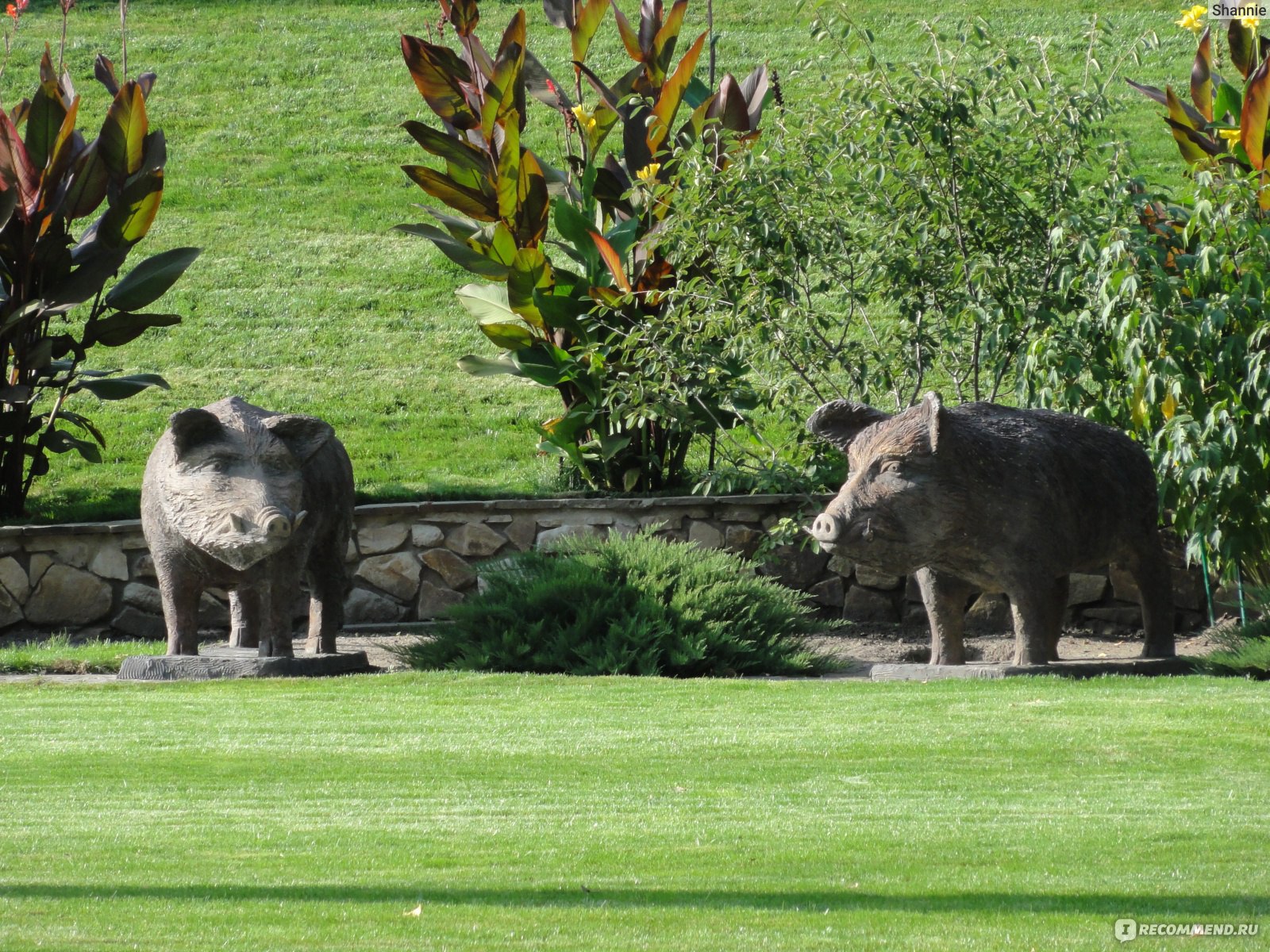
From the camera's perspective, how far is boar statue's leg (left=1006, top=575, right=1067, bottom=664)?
932cm

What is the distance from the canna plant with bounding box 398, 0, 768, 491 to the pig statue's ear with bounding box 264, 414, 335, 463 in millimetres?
2282

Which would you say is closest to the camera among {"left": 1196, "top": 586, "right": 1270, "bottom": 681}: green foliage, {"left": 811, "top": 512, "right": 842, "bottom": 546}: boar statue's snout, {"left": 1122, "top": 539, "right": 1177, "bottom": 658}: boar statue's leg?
{"left": 811, "top": 512, "right": 842, "bottom": 546}: boar statue's snout

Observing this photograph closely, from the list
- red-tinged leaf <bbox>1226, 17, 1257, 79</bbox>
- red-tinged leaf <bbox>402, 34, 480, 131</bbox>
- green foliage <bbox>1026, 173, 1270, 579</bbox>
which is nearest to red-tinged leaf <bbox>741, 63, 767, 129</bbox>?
red-tinged leaf <bbox>402, 34, 480, 131</bbox>

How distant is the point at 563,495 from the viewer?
43.8 feet

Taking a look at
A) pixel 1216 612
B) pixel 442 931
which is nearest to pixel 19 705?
pixel 442 931

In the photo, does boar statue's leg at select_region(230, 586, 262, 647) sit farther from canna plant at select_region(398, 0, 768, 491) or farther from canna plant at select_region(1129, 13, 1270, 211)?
canna plant at select_region(1129, 13, 1270, 211)

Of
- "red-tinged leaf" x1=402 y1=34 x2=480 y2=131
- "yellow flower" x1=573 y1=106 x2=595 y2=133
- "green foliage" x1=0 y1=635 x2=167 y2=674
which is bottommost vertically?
"green foliage" x1=0 y1=635 x2=167 y2=674

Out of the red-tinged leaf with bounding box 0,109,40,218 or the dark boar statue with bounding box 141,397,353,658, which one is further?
the red-tinged leaf with bounding box 0,109,40,218

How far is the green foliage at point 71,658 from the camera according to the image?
1068 centimetres

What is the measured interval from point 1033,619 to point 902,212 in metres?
3.35

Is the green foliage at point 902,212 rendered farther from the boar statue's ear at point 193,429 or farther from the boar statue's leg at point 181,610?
the boar statue's leg at point 181,610

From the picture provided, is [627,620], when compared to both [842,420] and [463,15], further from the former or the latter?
[463,15]

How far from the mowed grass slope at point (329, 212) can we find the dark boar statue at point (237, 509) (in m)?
3.16

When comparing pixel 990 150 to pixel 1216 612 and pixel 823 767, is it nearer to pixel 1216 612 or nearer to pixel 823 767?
pixel 1216 612
